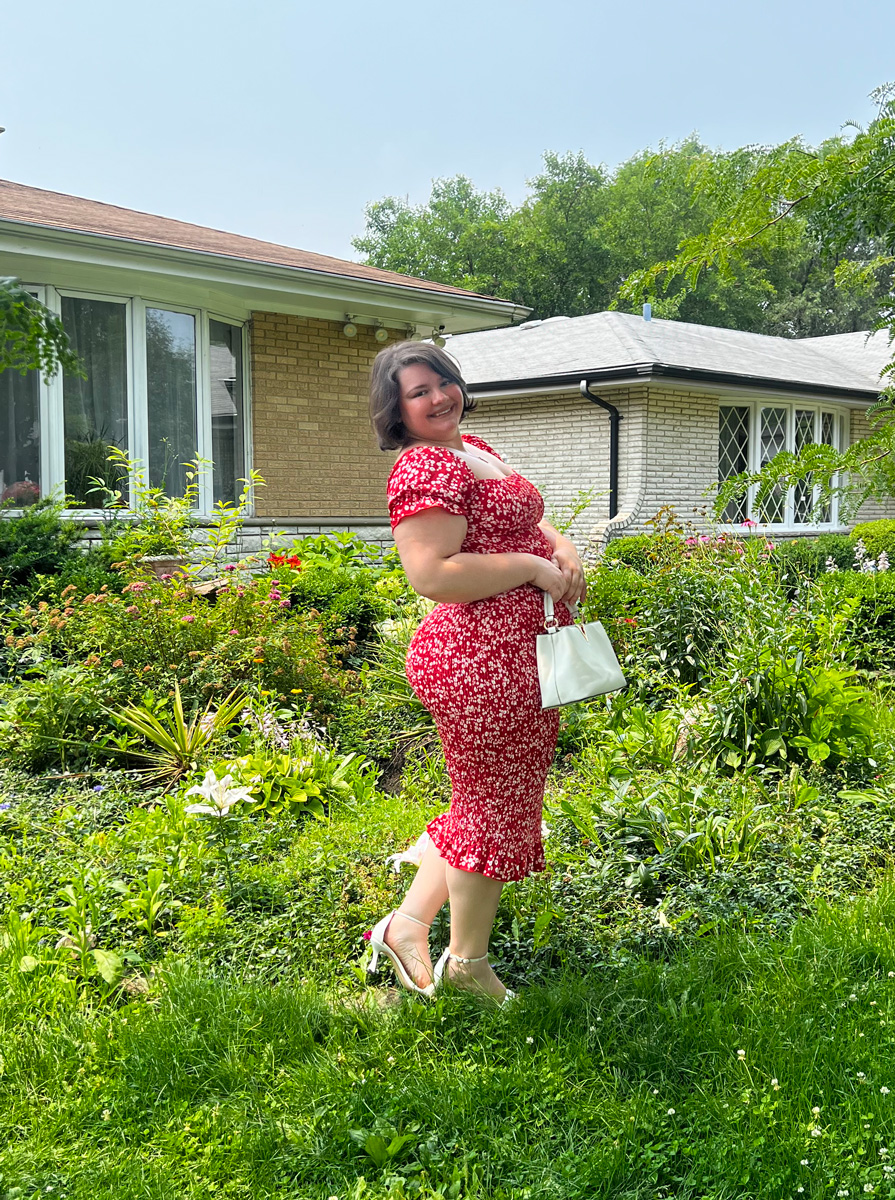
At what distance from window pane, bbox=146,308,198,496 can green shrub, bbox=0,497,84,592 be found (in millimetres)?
1393

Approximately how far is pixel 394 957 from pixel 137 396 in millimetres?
7563

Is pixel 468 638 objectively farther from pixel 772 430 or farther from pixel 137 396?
pixel 772 430

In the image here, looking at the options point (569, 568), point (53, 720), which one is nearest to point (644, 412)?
point (53, 720)

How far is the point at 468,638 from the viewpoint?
8.85 ft

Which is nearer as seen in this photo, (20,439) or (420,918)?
(420,918)

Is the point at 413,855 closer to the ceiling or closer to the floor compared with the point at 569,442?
closer to the floor

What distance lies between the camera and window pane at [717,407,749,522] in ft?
55.8

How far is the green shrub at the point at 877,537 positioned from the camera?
1347 centimetres

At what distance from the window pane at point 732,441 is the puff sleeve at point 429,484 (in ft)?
49.2

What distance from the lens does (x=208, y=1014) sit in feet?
8.99

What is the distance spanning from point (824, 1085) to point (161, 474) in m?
8.49

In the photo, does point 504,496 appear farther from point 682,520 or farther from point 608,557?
point 682,520

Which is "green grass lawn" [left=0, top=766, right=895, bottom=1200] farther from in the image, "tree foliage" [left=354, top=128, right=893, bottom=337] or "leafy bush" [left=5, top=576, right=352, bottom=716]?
"tree foliage" [left=354, top=128, right=893, bottom=337]

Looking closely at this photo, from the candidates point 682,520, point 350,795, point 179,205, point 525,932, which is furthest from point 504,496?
point 179,205
